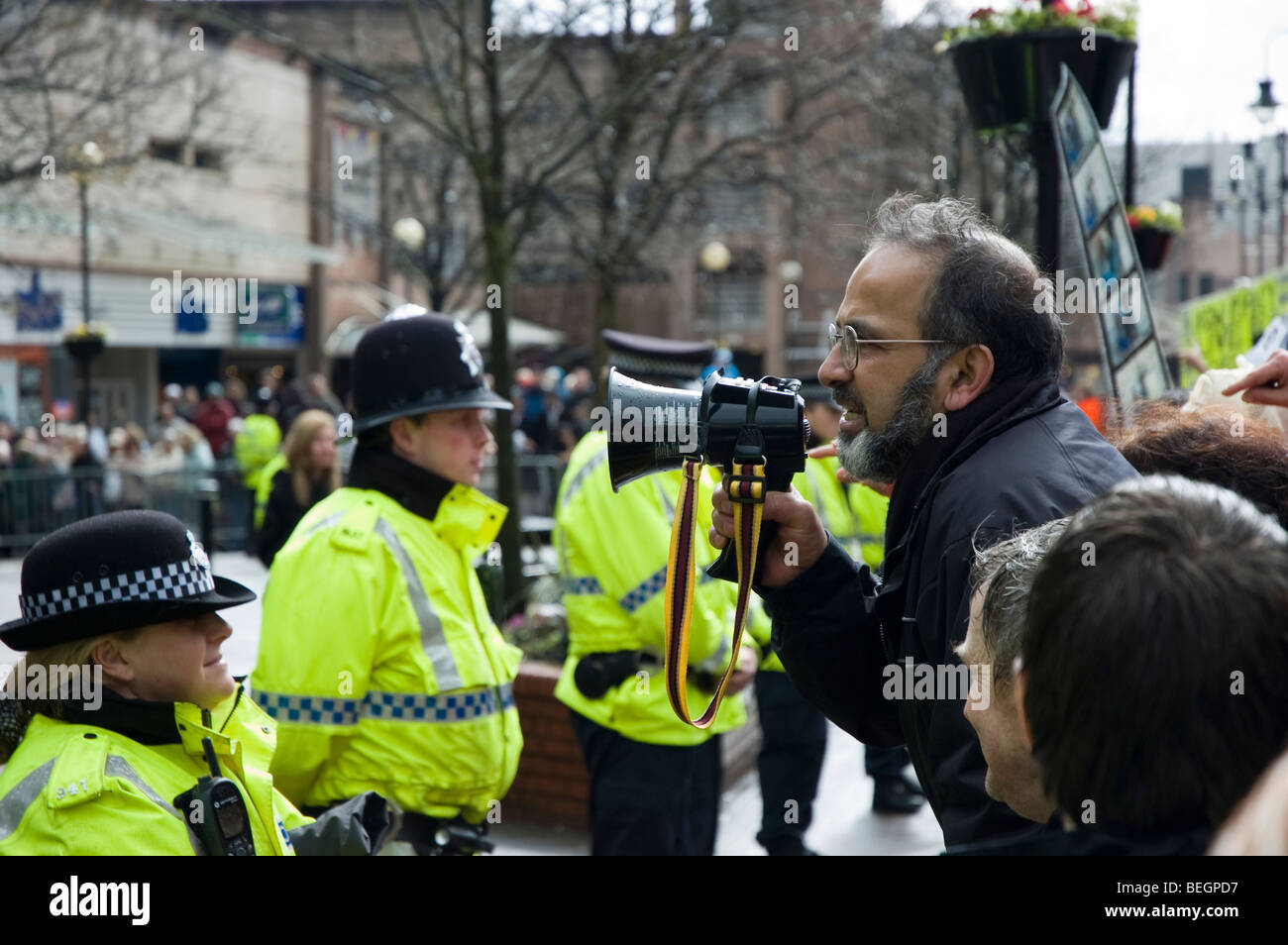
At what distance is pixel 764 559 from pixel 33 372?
25071mm

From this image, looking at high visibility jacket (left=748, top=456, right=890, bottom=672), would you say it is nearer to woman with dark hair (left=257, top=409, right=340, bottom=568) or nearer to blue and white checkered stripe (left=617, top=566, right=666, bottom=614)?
woman with dark hair (left=257, top=409, right=340, bottom=568)

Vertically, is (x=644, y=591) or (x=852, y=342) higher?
(x=852, y=342)

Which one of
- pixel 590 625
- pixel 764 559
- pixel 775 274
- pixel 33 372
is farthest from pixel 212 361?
pixel 764 559

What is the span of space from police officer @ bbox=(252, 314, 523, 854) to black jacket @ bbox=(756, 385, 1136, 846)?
1.09 metres

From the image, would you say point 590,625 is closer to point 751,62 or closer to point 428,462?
point 428,462

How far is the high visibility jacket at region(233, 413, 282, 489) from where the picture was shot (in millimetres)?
15297

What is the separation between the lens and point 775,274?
4150 centimetres
